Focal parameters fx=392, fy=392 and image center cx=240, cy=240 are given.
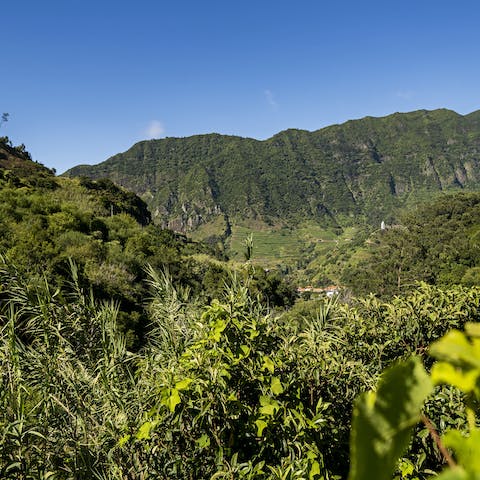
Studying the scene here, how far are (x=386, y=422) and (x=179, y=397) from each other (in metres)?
2.12

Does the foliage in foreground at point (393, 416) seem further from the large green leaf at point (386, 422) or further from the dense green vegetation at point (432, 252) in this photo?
the dense green vegetation at point (432, 252)

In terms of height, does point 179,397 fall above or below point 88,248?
below

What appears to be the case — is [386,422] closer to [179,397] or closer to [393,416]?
[393,416]

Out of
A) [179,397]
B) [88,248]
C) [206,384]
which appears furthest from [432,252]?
[179,397]

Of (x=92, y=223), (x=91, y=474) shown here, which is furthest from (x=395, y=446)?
(x=92, y=223)

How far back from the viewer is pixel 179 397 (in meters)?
2.24

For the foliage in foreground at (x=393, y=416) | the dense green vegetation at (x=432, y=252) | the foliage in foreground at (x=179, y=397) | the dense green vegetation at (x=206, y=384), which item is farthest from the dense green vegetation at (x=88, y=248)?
the dense green vegetation at (x=432, y=252)

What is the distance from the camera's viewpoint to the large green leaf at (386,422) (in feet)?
1.03

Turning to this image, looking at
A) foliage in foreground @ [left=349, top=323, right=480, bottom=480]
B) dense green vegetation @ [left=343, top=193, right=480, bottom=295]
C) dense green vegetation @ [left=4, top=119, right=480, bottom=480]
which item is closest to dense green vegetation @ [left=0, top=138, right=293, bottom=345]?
dense green vegetation @ [left=4, top=119, right=480, bottom=480]

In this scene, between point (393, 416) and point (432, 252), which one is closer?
point (393, 416)

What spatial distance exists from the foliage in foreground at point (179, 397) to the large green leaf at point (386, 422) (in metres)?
2.05

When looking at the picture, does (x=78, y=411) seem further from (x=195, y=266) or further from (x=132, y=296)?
(x=195, y=266)

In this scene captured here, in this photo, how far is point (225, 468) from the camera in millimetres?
Answer: 2324

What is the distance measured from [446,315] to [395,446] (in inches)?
186
